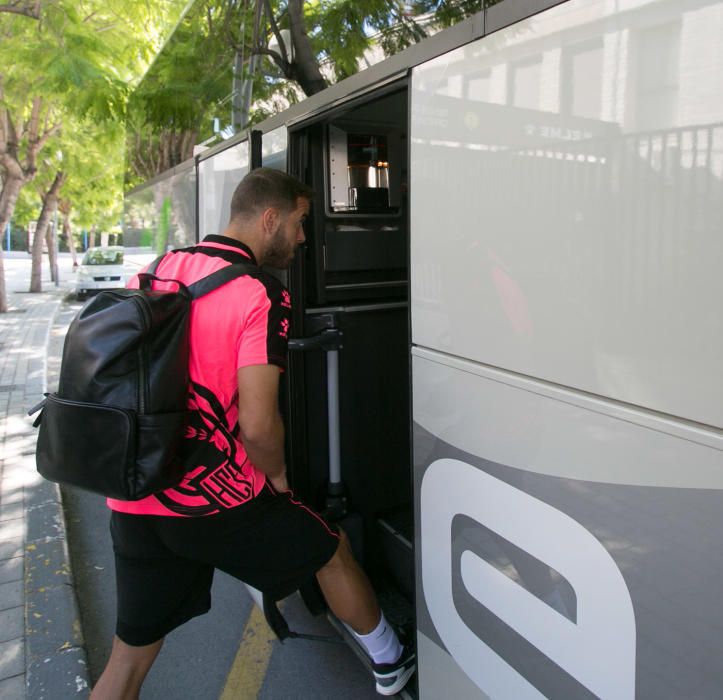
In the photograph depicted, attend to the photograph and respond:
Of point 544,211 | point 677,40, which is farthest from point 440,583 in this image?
point 677,40

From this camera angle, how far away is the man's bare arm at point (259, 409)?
73.1 inches

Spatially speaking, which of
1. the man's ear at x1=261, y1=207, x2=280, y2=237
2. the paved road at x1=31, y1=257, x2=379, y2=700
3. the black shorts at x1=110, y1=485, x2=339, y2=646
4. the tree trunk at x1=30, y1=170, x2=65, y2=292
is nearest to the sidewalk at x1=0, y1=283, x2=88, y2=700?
the paved road at x1=31, y1=257, x2=379, y2=700

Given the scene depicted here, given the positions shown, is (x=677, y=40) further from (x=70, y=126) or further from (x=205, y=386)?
(x=70, y=126)

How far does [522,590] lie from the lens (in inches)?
63.2

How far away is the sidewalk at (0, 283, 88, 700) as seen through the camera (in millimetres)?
2783

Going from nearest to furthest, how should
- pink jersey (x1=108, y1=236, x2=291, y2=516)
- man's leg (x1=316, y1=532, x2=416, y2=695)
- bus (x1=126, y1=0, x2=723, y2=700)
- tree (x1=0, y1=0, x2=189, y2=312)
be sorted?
1. bus (x1=126, y1=0, x2=723, y2=700)
2. pink jersey (x1=108, y1=236, x2=291, y2=516)
3. man's leg (x1=316, y1=532, x2=416, y2=695)
4. tree (x1=0, y1=0, x2=189, y2=312)

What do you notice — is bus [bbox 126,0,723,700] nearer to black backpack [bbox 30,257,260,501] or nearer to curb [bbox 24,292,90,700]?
black backpack [bbox 30,257,260,501]

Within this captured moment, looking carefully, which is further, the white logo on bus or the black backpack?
the black backpack

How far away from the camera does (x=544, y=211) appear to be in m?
1.39

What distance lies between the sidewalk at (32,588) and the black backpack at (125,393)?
145 centimetres

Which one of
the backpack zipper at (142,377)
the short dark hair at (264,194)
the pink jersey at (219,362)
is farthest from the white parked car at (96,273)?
the backpack zipper at (142,377)

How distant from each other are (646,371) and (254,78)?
7.48ft

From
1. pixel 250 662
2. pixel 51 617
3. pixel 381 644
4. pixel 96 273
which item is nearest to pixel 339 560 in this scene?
pixel 381 644

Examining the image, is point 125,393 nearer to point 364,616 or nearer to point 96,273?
point 364,616
